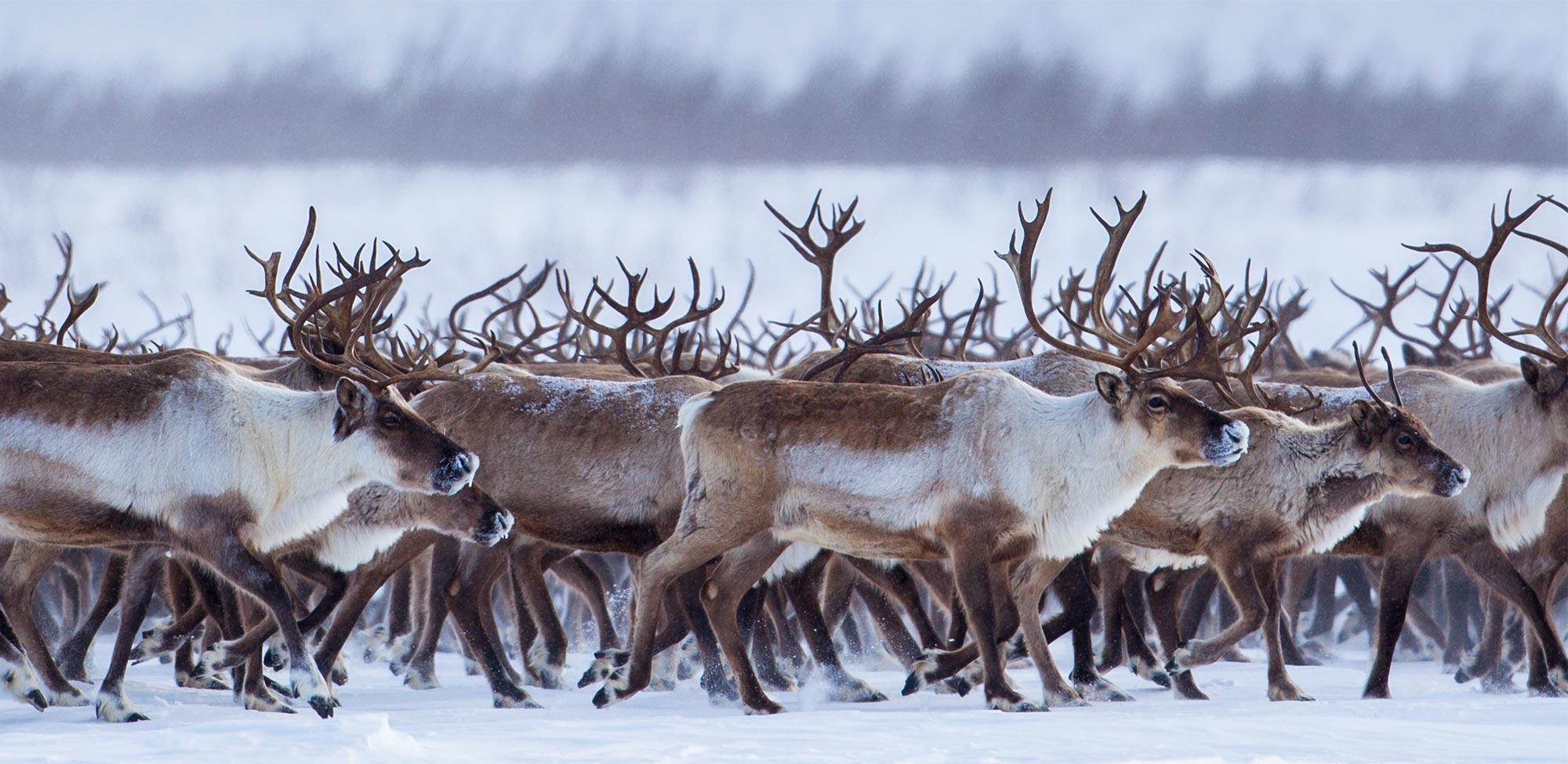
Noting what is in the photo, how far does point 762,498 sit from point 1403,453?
8.09 feet

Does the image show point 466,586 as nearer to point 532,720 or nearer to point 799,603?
point 799,603

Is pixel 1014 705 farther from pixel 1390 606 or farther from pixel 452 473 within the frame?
pixel 1390 606

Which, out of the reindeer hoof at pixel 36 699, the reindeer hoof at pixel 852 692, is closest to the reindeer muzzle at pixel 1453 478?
the reindeer hoof at pixel 852 692

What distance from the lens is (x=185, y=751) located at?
4.68 meters

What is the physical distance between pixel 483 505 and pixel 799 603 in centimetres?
155

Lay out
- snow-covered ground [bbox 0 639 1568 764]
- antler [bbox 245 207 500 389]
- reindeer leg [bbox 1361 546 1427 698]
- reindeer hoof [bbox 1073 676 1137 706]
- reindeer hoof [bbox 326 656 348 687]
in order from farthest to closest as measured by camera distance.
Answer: reindeer hoof [bbox 326 656 348 687] → reindeer leg [bbox 1361 546 1427 698] → reindeer hoof [bbox 1073 676 1137 706] → antler [bbox 245 207 500 389] → snow-covered ground [bbox 0 639 1568 764]

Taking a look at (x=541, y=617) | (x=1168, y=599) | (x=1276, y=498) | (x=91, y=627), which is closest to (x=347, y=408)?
(x=91, y=627)

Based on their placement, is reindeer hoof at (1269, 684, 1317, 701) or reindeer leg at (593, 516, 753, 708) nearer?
reindeer leg at (593, 516, 753, 708)

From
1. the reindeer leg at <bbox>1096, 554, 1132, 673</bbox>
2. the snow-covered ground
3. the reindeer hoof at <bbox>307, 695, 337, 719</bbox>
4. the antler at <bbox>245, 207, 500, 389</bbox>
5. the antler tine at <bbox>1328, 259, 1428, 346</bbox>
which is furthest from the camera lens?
the antler tine at <bbox>1328, 259, 1428, 346</bbox>

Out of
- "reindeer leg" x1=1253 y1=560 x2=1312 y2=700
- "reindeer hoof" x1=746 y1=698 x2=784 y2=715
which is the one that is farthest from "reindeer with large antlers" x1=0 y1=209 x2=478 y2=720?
"reindeer leg" x1=1253 y1=560 x2=1312 y2=700

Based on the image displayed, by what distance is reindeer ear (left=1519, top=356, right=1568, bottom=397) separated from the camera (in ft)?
25.9

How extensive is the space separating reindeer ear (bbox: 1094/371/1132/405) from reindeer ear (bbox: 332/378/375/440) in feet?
8.17

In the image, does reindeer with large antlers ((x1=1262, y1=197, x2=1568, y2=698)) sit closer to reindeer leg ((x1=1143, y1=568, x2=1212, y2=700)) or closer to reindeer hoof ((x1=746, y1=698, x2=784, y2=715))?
reindeer leg ((x1=1143, y1=568, x2=1212, y2=700))

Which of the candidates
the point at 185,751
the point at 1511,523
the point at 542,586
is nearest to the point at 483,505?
the point at 542,586
